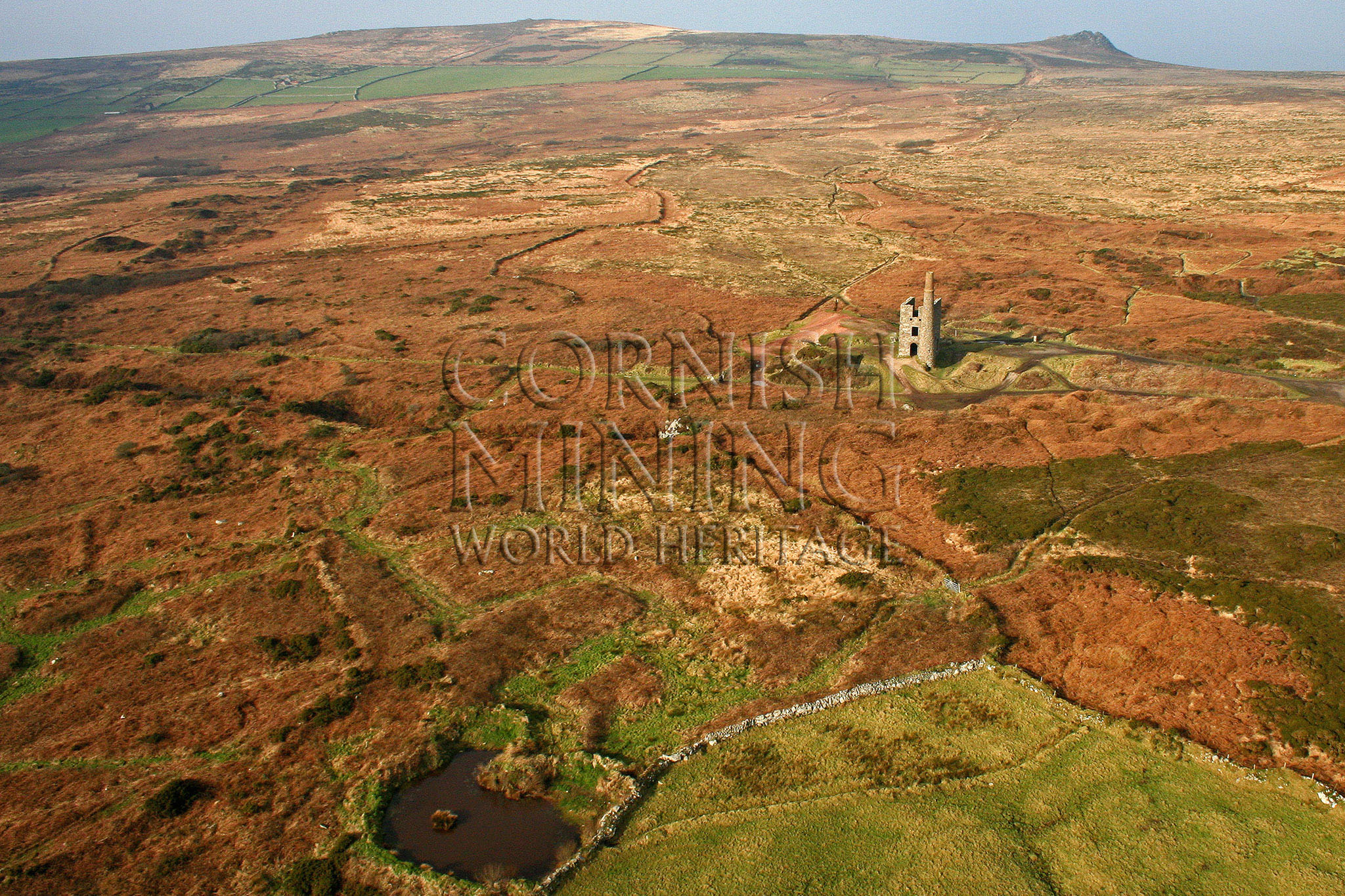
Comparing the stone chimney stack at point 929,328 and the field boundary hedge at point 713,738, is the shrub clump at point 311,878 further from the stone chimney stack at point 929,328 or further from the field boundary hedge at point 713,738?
the stone chimney stack at point 929,328

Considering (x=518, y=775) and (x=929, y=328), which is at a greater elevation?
(x=929, y=328)

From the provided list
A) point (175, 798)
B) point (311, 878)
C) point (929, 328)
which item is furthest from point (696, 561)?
point (929, 328)

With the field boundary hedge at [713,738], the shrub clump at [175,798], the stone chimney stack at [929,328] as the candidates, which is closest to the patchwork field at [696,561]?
the shrub clump at [175,798]

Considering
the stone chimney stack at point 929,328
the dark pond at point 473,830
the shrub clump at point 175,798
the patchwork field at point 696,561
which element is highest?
the stone chimney stack at point 929,328

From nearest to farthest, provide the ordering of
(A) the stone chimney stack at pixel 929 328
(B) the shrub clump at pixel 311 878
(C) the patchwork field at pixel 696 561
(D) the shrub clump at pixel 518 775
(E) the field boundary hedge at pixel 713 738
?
(B) the shrub clump at pixel 311 878
(E) the field boundary hedge at pixel 713 738
(C) the patchwork field at pixel 696 561
(D) the shrub clump at pixel 518 775
(A) the stone chimney stack at pixel 929 328

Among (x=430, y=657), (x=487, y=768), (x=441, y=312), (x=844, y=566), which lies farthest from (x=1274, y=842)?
(x=441, y=312)

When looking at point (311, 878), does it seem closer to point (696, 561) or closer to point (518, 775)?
point (518, 775)
